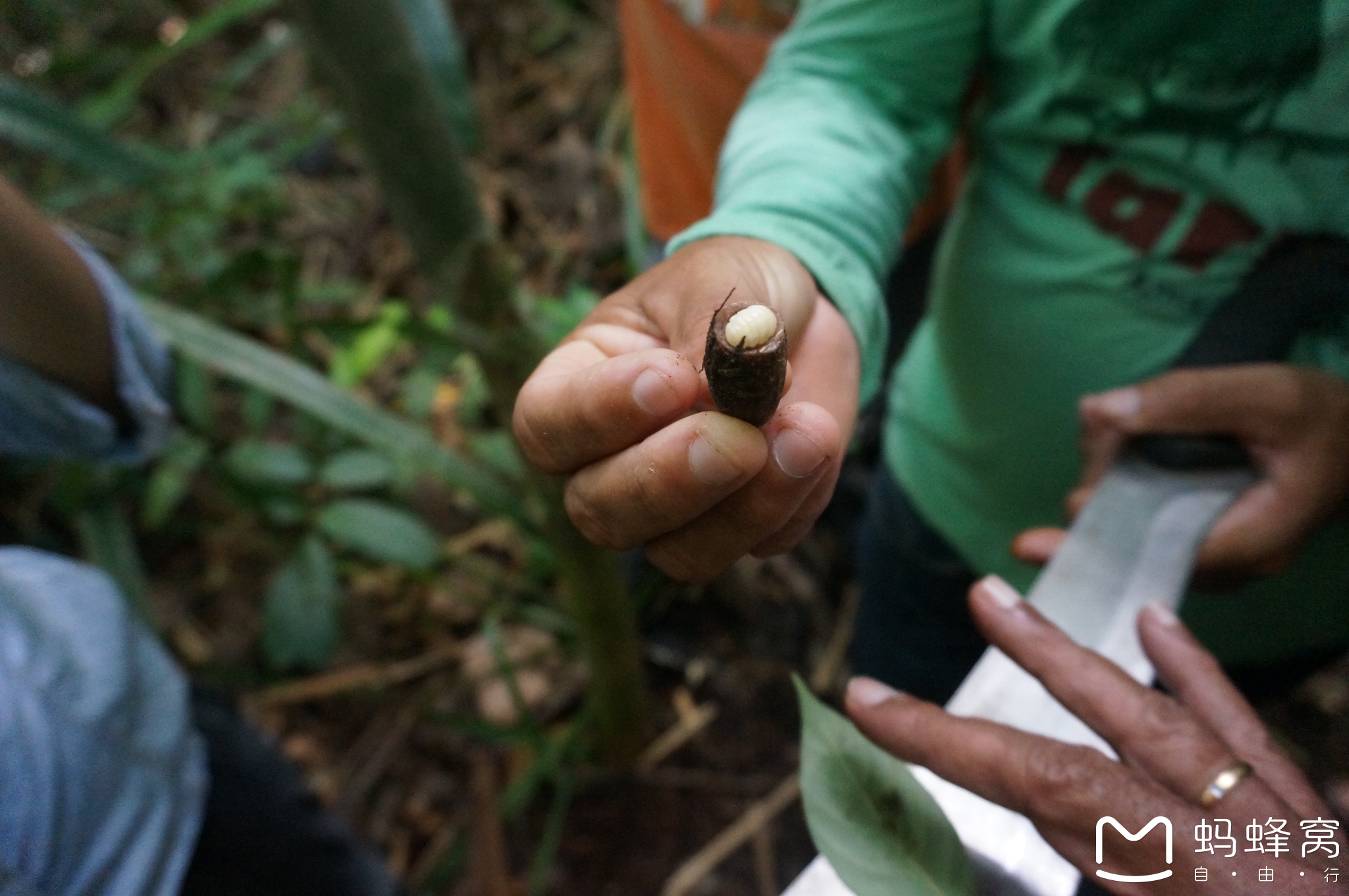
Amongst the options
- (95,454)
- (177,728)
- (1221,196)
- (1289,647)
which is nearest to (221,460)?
(95,454)

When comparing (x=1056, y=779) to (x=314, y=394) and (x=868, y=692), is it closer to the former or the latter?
(x=868, y=692)

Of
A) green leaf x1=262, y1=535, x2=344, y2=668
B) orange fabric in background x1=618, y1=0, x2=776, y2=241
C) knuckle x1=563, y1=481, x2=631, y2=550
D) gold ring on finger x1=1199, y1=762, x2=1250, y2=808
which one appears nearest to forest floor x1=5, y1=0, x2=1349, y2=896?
green leaf x1=262, y1=535, x2=344, y2=668

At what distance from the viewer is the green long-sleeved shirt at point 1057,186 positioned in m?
0.92

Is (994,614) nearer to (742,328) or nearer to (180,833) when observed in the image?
(742,328)

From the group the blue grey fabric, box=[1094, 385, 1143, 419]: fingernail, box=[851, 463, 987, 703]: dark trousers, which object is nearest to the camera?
the blue grey fabric

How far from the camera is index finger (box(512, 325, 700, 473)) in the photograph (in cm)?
67

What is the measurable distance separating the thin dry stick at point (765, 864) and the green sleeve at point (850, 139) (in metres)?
1.27

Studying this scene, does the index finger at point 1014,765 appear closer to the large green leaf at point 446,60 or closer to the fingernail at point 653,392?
the fingernail at point 653,392

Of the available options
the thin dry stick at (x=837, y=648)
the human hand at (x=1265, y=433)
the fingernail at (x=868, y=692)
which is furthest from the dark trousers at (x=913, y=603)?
the fingernail at (x=868, y=692)

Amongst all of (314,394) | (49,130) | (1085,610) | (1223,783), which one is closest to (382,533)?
(314,394)

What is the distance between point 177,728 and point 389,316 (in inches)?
29.6

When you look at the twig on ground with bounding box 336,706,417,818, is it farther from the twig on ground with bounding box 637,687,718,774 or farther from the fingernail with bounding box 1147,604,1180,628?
the fingernail with bounding box 1147,604,1180,628

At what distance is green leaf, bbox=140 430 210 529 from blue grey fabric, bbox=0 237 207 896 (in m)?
0.56

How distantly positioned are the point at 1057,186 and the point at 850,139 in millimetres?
356
